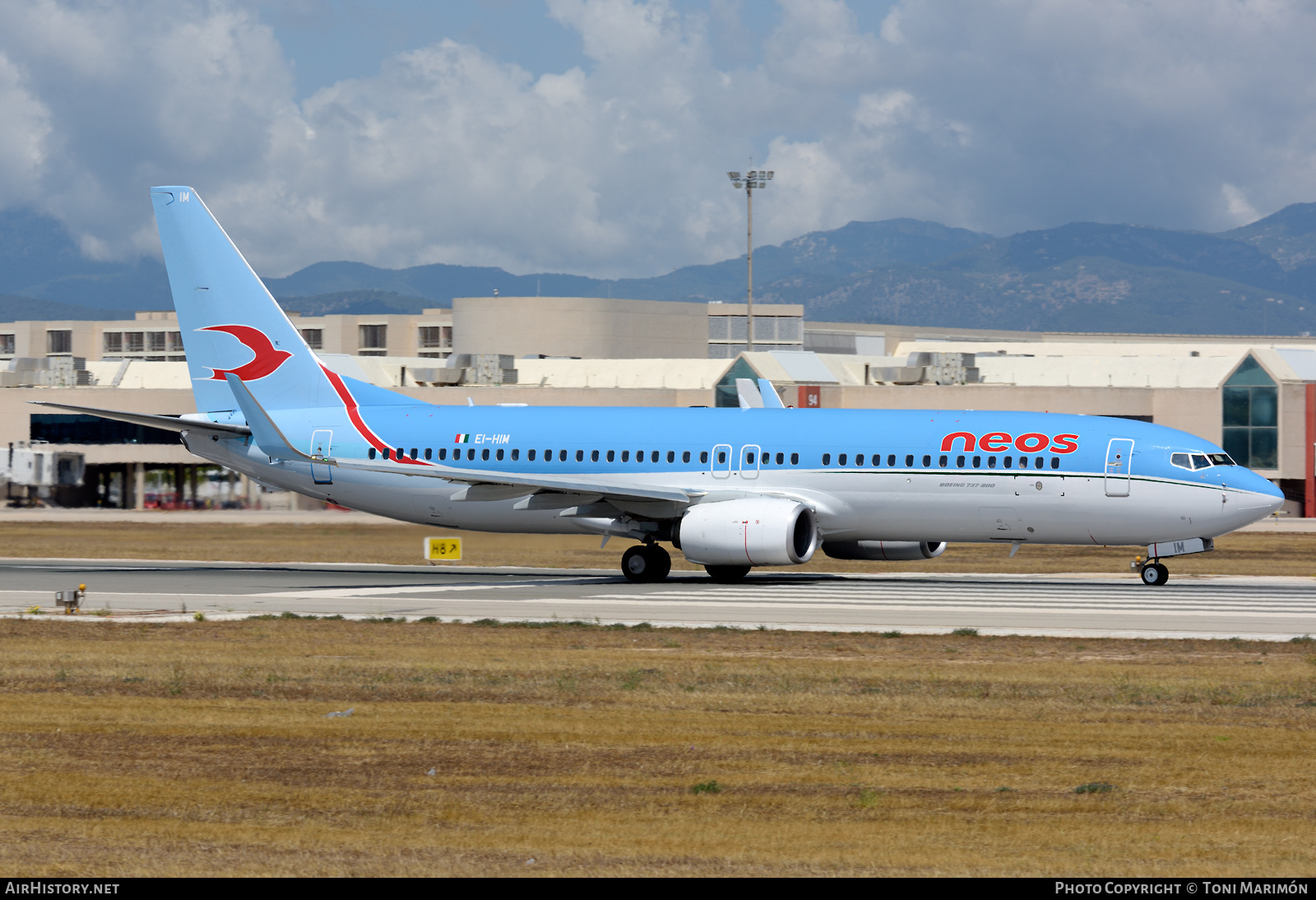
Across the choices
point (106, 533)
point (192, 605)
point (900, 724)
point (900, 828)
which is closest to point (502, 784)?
point (900, 828)

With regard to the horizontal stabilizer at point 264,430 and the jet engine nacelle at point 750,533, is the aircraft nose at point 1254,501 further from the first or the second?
the horizontal stabilizer at point 264,430

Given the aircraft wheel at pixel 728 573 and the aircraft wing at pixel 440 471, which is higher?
the aircraft wing at pixel 440 471

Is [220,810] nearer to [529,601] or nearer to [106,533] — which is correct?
[529,601]

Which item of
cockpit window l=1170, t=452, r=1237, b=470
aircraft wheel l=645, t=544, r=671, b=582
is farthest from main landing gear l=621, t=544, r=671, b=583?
cockpit window l=1170, t=452, r=1237, b=470

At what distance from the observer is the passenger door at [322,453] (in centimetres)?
4350

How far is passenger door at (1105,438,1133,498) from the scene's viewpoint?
37.0m

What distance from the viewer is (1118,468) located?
37156 millimetres

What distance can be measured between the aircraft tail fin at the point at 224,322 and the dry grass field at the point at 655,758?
65.3 feet

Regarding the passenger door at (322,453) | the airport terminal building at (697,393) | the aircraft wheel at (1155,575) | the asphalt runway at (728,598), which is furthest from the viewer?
the airport terminal building at (697,393)

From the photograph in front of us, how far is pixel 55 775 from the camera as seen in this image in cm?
1485

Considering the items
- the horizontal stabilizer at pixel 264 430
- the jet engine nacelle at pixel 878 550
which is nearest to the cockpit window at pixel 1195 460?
the jet engine nacelle at pixel 878 550

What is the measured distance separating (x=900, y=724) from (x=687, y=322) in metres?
156

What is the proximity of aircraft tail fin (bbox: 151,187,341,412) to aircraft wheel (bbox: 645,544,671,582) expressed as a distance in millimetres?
10673

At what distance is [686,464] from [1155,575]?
12.4m
